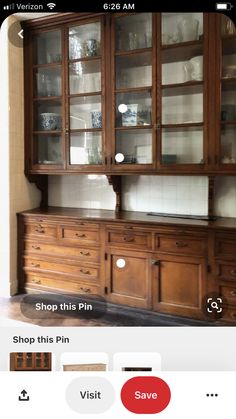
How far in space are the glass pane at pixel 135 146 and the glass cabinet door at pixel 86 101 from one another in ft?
0.27

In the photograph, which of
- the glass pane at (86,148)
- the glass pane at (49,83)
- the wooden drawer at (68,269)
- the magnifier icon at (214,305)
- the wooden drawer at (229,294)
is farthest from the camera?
the glass pane at (86,148)

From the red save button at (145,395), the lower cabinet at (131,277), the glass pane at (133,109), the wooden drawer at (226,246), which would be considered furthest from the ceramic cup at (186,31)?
the red save button at (145,395)

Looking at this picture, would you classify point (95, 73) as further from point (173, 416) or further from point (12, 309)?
point (173, 416)

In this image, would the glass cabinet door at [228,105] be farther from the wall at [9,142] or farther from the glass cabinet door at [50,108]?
the wall at [9,142]

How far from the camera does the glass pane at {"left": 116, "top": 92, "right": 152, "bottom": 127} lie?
126 cm

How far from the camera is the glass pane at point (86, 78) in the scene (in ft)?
4.12

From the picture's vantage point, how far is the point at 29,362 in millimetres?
354

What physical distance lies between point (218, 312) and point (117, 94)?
103 cm

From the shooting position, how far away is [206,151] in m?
1.18

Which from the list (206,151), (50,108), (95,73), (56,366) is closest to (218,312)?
(56,366)

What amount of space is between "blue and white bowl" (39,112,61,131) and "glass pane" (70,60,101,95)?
11cm

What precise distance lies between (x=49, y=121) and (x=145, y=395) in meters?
1.03

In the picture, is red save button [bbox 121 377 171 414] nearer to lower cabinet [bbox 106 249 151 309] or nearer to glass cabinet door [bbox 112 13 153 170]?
lower cabinet [bbox 106 249 151 309]

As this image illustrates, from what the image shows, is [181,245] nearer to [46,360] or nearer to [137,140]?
[137,140]
